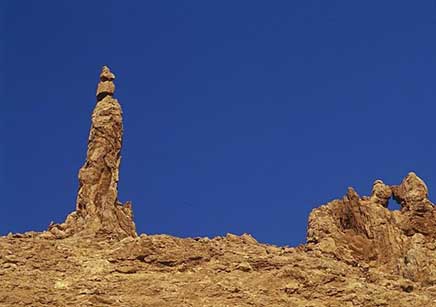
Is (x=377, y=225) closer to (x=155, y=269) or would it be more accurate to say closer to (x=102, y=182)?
(x=102, y=182)

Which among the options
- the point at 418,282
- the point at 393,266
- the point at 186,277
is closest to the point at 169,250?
the point at 186,277

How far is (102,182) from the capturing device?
66.9m

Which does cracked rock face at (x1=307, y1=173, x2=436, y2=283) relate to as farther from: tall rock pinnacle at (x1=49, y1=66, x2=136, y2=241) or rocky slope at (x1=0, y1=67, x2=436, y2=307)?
tall rock pinnacle at (x1=49, y1=66, x2=136, y2=241)

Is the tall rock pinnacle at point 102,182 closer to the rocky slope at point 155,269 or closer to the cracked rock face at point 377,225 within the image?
the rocky slope at point 155,269

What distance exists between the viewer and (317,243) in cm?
7350

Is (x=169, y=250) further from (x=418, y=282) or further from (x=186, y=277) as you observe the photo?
(x=418, y=282)

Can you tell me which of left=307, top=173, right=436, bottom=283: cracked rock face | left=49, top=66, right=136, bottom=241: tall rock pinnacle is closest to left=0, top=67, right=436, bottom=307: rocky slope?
left=49, top=66, right=136, bottom=241: tall rock pinnacle

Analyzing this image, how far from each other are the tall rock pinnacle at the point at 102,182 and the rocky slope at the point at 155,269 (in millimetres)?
75

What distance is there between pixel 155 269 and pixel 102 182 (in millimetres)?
13884

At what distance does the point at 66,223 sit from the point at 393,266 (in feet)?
82.1

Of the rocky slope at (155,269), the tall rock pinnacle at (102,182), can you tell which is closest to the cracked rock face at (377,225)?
the rocky slope at (155,269)

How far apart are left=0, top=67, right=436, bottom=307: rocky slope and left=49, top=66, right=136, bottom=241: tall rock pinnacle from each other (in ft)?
0.25

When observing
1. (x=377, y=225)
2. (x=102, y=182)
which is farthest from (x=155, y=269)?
(x=377, y=225)

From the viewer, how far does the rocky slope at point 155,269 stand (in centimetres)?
5128
